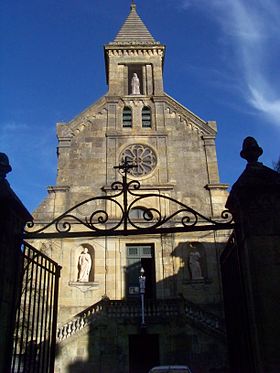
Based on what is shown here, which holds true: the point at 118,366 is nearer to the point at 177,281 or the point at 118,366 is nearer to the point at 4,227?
the point at 177,281

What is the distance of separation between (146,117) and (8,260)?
2021 cm

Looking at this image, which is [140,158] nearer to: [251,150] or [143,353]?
[143,353]

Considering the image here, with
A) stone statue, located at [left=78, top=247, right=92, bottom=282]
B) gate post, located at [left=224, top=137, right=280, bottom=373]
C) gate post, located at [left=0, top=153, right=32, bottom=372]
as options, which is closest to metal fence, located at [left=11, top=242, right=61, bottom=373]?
gate post, located at [left=0, top=153, right=32, bottom=372]

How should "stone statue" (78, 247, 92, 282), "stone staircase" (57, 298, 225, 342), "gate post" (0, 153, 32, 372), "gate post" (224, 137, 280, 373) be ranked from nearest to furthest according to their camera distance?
1. "gate post" (224, 137, 280, 373)
2. "gate post" (0, 153, 32, 372)
3. "stone staircase" (57, 298, 225, 342)
4. "stone statue" (78, 247, 92, 282)

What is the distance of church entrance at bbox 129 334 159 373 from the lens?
1886 cm

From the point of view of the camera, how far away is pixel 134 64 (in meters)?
27.2

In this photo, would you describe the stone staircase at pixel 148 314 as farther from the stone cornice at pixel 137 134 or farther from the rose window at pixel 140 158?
the stone cornice at pixel 137 134

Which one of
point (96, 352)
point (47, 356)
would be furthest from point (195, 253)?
point (47, 356)

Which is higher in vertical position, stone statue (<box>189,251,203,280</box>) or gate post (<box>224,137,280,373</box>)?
Answer: stone statue (<box>189,251,203,280</box>)

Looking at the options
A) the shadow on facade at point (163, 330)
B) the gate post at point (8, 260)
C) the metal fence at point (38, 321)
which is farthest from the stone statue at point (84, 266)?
the gate post at point (8, 260)

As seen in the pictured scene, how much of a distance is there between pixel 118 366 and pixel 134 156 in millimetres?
11163

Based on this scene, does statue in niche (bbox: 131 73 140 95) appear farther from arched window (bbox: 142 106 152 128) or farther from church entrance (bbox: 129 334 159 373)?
church entrance (bbox: 129 334 159 373)

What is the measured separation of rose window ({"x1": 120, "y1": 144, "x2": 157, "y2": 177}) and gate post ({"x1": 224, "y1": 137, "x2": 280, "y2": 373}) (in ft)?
56.1

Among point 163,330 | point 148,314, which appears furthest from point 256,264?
point 148,314
